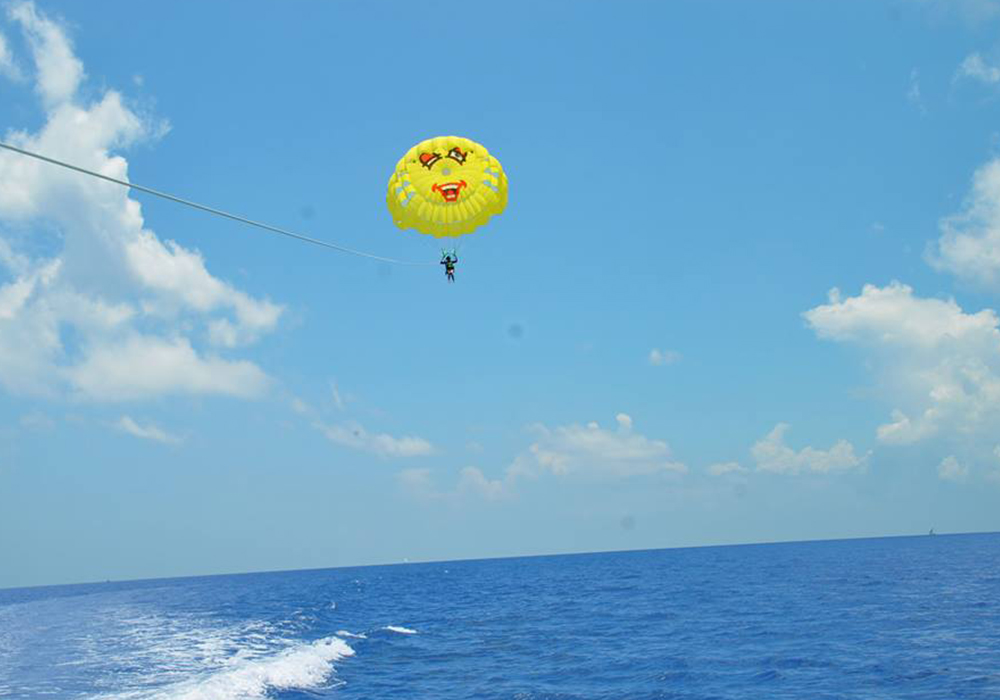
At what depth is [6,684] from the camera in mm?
36000

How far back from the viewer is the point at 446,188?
28.8m

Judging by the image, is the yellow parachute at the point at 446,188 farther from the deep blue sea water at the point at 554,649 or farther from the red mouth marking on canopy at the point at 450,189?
the deep blue sea water at the point at 554,649

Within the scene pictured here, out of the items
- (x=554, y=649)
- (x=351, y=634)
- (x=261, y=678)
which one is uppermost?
(x=261, y=678)

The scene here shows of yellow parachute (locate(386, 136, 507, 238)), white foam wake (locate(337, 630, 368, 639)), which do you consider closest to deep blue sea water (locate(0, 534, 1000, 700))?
white foam wake (locate(337, 630, 368, 639))

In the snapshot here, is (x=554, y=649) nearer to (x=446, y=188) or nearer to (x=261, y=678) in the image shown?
(x=261, y=678)

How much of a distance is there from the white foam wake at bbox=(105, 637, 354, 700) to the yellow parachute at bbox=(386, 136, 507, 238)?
21803 millimetres

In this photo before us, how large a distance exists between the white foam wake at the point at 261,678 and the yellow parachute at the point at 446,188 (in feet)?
71.5

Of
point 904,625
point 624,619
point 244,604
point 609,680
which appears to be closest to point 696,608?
point 624,619

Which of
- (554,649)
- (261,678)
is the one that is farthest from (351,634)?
(554,649)

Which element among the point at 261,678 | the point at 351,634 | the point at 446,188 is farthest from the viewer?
the point at 351,634

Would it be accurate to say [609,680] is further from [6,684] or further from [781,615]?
[6,684]

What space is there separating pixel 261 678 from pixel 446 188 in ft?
81.7

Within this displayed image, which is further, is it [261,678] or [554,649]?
[554,649]

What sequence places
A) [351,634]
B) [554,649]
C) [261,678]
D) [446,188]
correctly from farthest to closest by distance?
1. [351,634]
2. [554,649]
3. [261,678]
4. [446,188]
